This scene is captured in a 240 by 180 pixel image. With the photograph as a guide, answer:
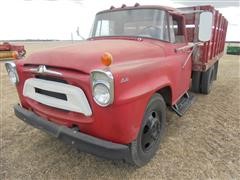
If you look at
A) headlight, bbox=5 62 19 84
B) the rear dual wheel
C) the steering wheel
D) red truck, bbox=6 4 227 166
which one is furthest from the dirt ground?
the steering wheel

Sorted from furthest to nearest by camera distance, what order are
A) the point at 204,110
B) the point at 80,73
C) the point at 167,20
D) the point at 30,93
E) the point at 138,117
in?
the point at 204,110 < the point at 167,20 < the point at 30,93 < the point at 138,117 < the point at 80,73

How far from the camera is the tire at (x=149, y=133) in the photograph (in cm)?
270

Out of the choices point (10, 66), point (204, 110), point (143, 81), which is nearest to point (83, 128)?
point (143, 81)

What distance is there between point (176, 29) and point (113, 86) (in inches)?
102

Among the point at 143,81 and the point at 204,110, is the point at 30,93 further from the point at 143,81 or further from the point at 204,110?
the point at 204,110

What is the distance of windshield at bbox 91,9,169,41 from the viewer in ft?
11.7

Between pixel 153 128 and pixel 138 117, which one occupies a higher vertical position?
pixel 138 117

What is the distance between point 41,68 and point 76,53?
1.46ft

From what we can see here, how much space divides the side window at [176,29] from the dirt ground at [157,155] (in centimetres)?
165

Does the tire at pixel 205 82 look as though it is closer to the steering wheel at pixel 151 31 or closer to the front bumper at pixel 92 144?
the steering wheel at pixel 151 31

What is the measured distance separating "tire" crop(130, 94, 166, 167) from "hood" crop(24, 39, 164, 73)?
616mm

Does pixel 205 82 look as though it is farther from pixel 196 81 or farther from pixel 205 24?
pixel 205 24

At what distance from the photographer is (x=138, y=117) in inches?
98.9

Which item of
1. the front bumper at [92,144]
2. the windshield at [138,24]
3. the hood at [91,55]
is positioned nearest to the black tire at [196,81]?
the windshield at [138,24]
